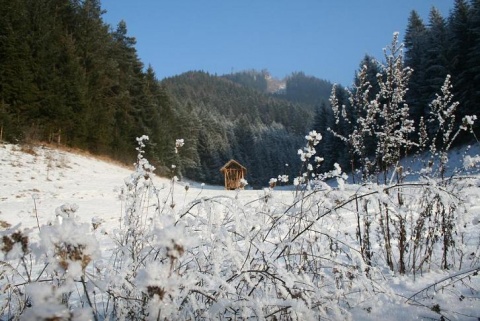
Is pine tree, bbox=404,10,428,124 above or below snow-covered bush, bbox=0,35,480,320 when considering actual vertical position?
above

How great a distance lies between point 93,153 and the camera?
83.4 feet

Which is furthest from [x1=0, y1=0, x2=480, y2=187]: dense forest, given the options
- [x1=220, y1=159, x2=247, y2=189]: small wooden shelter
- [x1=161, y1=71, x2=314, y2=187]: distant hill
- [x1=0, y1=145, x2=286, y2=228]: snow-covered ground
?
[x1=161, y1=71, x2=314, y2=187]: distant hill

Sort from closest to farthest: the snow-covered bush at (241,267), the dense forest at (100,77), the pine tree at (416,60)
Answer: the snow-covered bush at (241,267), the dense forest at (100,77), the pine tree at (416,60)

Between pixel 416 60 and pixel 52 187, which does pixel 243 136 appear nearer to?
pixel 416 60

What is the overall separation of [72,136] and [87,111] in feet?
7.27

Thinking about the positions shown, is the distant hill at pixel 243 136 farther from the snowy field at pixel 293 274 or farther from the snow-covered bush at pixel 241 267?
the snow-covered bush at pixel 241 267

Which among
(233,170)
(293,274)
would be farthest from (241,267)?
(233,170)

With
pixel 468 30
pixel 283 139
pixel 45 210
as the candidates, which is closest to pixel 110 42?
pixel 45 210

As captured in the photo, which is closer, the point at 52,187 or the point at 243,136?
the point at 52,187

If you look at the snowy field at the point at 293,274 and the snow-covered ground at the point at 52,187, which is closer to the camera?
the snowy field at the point at 293,274

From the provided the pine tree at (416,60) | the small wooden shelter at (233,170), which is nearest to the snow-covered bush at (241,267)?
the pine tree at (416,60)

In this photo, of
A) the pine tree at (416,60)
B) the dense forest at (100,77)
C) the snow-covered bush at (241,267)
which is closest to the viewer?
the snow-covered bush at (241,267)

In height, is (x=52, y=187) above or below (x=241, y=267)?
below

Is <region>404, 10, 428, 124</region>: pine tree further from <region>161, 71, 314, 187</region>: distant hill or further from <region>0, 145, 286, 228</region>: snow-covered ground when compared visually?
<region>161, 71, 314, 187</region>: distant hill
